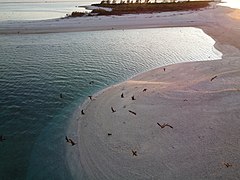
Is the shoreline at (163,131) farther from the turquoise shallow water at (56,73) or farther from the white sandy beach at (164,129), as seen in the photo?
the turquoise shallow water at (56,73)

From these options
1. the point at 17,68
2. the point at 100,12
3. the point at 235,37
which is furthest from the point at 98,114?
the point at 100,12

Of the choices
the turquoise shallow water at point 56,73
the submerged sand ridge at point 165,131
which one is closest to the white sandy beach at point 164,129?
the submerged sand ridge at point 165,131

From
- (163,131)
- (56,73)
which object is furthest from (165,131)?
(56,73)

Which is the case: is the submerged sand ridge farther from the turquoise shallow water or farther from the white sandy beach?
the turquoise shallow water

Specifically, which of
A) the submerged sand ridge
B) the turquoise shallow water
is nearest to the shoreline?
the submerged sand ridge

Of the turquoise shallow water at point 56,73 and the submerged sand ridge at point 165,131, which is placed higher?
the submerged sand ridge at point 165,131

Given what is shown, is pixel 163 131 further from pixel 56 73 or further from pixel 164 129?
pixel 56 73
